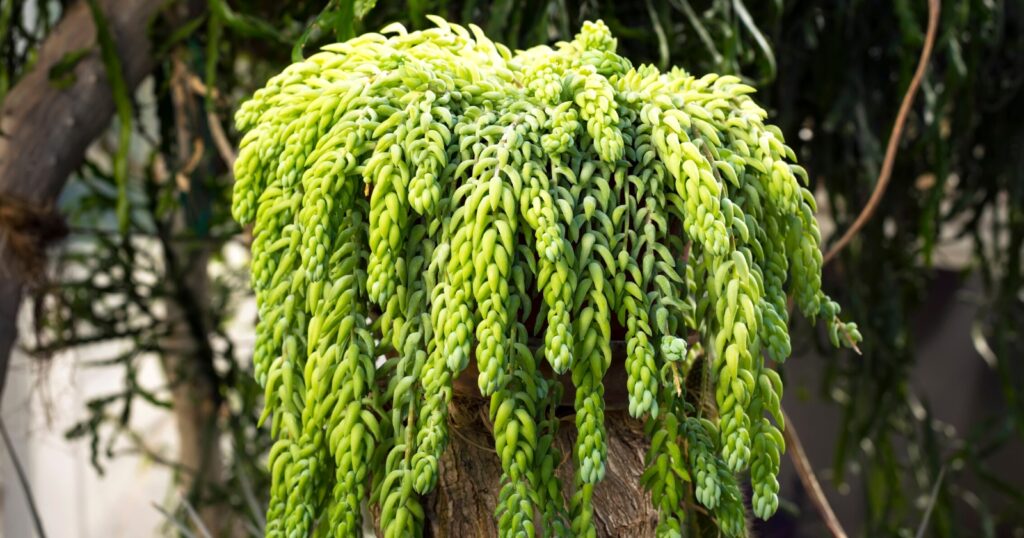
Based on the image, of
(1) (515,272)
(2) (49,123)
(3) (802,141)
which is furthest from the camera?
(3) (802,141)

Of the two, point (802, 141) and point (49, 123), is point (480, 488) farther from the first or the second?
point (802, 141)

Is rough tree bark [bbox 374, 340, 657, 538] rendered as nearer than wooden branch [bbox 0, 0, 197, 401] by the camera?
Yes

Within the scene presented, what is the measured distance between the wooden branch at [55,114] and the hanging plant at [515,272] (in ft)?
1.52

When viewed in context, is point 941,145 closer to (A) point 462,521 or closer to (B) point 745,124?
(B) point 745,124

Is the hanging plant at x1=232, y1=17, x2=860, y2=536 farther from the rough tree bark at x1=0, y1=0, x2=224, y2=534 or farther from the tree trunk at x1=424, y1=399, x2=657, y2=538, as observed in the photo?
the rough tree bark at x1=0, y1=0, x2=224, y2=534

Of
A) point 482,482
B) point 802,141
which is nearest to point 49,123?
point 482,482

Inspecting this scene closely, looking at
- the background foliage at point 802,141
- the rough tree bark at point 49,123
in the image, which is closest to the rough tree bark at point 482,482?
the background foliage at point 802,141

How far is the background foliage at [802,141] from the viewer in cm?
89

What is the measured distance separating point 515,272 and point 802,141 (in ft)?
2.62

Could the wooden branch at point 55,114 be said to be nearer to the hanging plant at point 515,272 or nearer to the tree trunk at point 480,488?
the hanging plant at point 515,272

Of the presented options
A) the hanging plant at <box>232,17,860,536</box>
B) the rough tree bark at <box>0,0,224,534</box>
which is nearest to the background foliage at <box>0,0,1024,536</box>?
the rough tree bark at <box>0,0,224,534</box>

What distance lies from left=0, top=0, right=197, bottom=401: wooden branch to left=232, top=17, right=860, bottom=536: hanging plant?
462mm

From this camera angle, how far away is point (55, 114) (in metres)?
0.91

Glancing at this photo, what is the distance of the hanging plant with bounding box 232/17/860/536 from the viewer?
0.47 metres
